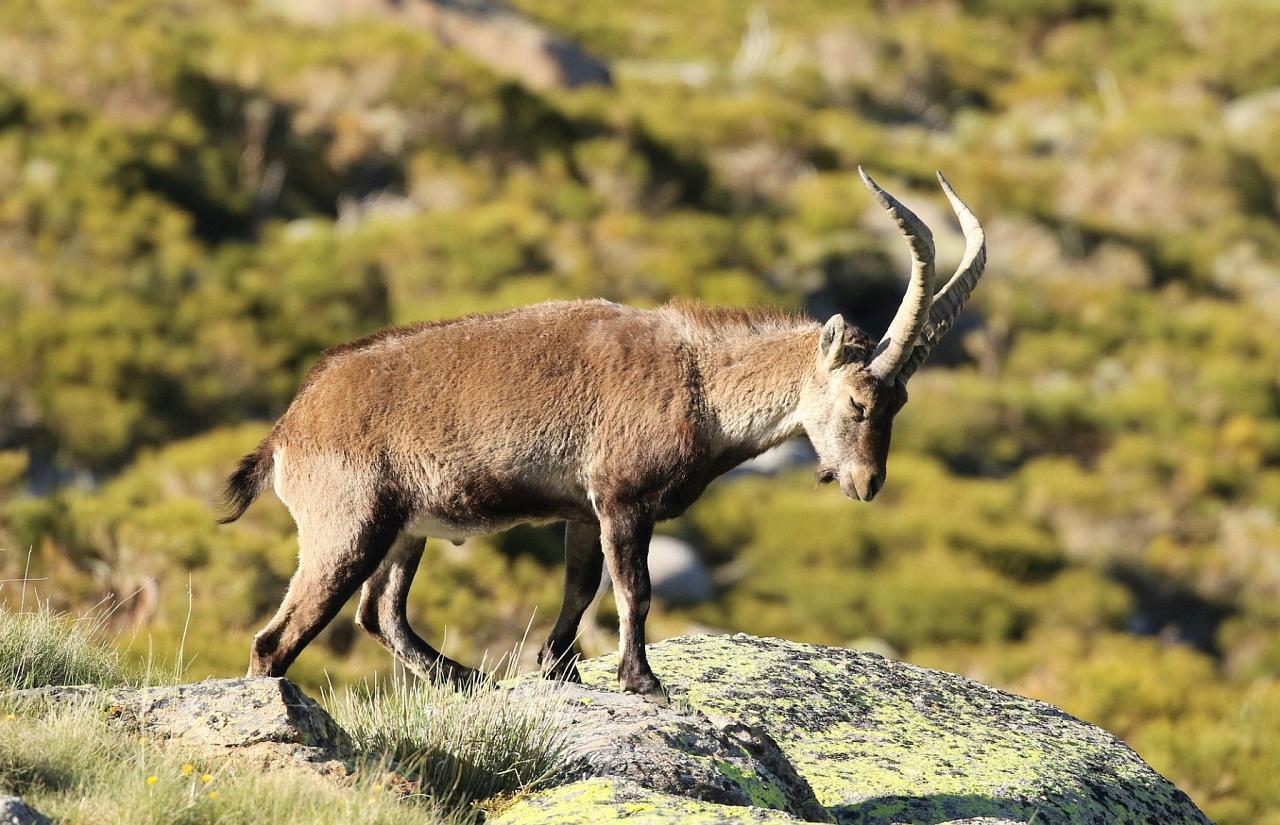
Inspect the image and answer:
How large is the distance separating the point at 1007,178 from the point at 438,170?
1760 cm

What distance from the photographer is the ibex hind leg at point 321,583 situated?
773 cm

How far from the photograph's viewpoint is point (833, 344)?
8375mm

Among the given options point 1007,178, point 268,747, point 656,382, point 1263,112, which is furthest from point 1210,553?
point 1263,112

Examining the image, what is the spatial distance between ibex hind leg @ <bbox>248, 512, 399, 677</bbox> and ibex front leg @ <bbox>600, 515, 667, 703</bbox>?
1097 mm

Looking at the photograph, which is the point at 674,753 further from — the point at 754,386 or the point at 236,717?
the point at 754,386

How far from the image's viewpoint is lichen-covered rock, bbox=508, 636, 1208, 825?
24.9 feet

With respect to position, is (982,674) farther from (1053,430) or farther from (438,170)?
(438,170)

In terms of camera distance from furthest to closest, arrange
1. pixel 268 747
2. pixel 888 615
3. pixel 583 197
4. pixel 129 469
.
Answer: pixel 583 197 < pixel 888 615 < pixel 129 469 < pixel 268 747

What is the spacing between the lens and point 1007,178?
4666 cm

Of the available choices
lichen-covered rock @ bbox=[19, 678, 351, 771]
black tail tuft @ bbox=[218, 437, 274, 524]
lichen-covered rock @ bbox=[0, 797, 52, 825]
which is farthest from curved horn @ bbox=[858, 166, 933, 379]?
lichen-covered rock @ bbox=[0, 797, 52, 825]

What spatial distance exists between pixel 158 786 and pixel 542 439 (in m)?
2.96

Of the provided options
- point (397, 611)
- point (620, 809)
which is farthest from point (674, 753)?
point (397, 611)

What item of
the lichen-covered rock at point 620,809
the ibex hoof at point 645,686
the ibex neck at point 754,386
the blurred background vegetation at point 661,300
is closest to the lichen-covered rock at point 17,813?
the lichen-covered rock at point 620,809

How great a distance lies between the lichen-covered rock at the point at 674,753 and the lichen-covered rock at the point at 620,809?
16 cm
